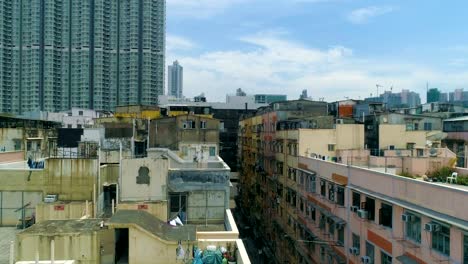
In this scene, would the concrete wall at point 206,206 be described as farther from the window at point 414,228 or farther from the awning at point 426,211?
the window at point 414,228

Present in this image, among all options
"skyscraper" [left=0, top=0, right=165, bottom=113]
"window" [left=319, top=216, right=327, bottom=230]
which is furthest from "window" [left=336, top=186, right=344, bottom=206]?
"skyscraper" [left=0, top=0, right=165, bottom=113]

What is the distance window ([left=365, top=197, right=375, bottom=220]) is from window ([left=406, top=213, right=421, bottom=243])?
261 cm

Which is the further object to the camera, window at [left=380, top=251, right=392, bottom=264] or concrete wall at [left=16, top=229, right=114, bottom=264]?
window at [left=380, top=251, right=392, bottom=264]

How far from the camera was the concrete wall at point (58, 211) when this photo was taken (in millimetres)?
15484

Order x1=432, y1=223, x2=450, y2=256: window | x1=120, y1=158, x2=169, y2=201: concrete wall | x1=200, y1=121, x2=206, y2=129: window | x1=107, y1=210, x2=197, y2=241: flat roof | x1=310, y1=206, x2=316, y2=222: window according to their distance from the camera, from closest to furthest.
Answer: x1=107, y1=210, x2=197, y2=241: flat roof < x1=432, y1=223, x2=450, y2=256: window < x1=120, y1=158, x2=169, y2=201: concrete wall < x1=310, y1=206, x2=316, y2=222: window < x1=200, y1=121, x2=206, y2=129: window

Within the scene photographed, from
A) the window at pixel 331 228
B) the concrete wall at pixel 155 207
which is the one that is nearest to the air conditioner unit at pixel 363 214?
the window at pixel 331 228

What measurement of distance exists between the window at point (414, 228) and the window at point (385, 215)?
1244 mm

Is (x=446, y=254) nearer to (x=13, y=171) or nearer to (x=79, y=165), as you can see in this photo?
(x=79, y=165)

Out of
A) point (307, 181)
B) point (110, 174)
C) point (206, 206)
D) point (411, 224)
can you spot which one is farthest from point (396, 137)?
point (110, 174)

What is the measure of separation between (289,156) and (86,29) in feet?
169

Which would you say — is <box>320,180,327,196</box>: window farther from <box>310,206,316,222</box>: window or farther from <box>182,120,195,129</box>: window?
<box>182,120,195,129</box>: window

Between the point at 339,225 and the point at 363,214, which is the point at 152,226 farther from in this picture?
the point at 339,225

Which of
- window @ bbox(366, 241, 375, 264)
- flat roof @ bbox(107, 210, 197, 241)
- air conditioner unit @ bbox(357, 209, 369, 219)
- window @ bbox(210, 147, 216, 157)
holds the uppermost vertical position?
window @ bbox(210, 147, 216, 157)

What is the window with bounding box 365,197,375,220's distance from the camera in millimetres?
18266
